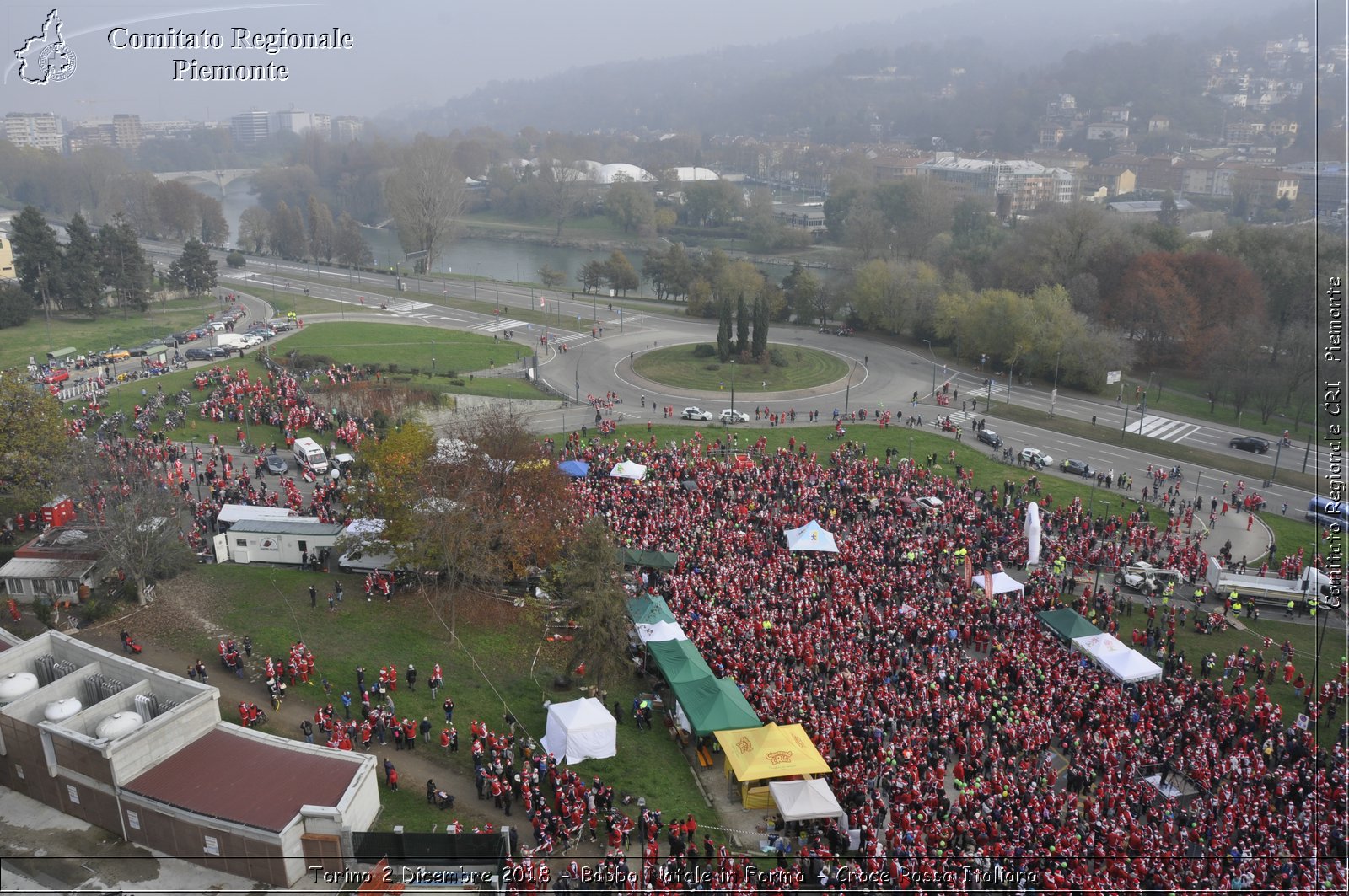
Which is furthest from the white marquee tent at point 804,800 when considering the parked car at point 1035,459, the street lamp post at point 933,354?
the street lamp post at point 933,354

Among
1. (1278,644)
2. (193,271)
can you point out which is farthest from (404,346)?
(1278,644)

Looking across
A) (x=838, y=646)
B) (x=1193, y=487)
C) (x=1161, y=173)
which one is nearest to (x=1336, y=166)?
(x=1161, y=173)

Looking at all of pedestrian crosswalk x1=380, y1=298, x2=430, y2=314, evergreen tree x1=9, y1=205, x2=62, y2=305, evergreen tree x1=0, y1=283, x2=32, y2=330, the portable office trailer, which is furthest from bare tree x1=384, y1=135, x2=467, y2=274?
the portable office trailer

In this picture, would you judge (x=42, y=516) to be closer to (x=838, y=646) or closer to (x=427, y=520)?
(x=427, y=520)

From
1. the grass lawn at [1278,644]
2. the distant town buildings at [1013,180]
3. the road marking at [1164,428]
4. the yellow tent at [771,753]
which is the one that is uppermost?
the distant town buildings at [1013,180]

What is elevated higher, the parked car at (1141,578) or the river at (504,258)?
the river at (504,258)

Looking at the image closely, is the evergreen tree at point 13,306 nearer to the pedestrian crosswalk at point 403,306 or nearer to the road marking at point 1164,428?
the pedestrian crosswalk at point 403,306
